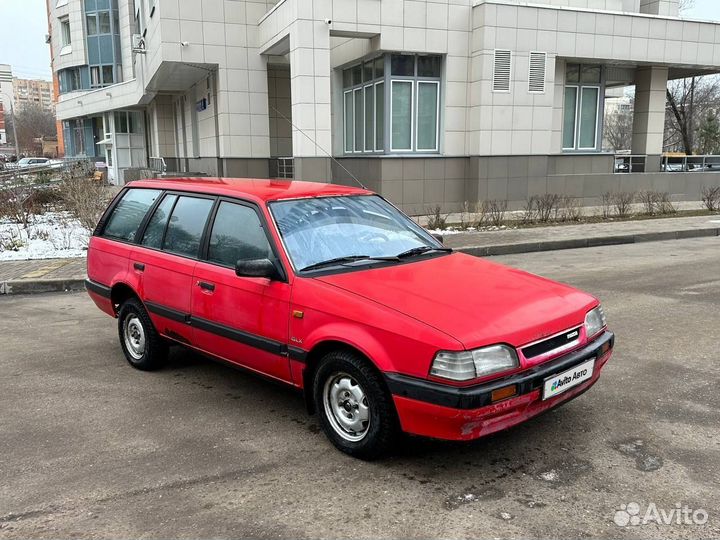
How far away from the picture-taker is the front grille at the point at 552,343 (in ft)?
11.4

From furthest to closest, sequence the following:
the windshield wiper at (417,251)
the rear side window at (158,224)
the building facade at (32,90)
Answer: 1. the building facade at (32,90)
2. the rear side window at (158,224)
3. the windshield wiper at (417,251)


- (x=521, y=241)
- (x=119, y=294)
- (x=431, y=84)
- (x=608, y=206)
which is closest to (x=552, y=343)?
(x=119, y=294)

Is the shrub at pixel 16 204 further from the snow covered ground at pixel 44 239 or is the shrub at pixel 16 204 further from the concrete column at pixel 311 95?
the concrete column at pixel 311 95

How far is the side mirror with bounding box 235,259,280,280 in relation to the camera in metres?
4.01

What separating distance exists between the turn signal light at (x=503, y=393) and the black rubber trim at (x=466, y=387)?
0.06ft

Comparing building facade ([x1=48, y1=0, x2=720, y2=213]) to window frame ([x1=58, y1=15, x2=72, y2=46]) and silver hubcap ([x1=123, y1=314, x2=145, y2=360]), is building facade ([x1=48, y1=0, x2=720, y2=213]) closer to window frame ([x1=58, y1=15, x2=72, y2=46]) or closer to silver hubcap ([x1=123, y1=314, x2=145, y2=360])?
silver hubcap ([x1=123, y1=314, x2=145, y2=360])

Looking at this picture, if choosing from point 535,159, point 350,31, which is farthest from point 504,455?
point 535,159

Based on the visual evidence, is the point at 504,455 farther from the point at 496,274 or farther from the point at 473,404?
the point at 496,274

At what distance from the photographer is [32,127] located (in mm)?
100438

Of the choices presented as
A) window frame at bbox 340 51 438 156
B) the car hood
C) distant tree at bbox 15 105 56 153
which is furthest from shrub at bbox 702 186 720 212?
distant tree at bbox 15 105 56 153

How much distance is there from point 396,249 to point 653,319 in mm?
3778

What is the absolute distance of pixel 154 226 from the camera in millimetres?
5328

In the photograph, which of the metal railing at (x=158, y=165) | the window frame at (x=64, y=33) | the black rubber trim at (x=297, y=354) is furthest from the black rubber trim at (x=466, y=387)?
the window frame at (x=64, y=33)

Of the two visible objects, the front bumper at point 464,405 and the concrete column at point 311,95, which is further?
the concrete column at point 311,95
